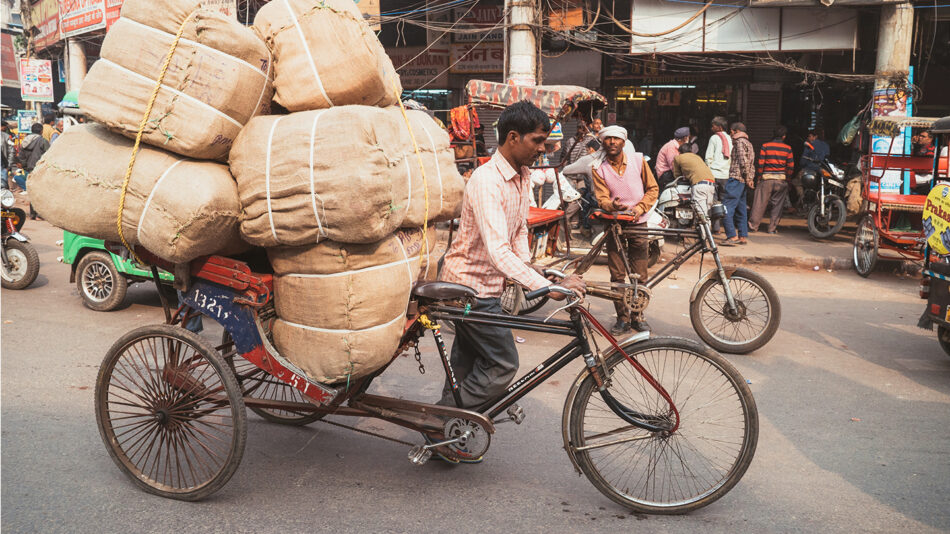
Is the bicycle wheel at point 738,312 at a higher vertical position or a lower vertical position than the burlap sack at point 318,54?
lower

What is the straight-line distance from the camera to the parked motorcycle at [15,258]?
25.8 ft

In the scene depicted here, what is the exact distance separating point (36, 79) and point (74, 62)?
194 centimetres

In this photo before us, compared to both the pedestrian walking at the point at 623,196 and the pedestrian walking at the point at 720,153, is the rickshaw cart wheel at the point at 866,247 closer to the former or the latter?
the pedestrian walking at the point at 720,153

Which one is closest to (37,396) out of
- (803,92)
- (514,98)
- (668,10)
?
(514,98)

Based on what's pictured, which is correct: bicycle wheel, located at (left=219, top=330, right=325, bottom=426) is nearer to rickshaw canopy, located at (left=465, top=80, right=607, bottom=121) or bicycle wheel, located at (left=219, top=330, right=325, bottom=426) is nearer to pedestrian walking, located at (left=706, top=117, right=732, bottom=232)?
rickshaw canopy, located at (left=465, top=80, right=607, bottom=121)

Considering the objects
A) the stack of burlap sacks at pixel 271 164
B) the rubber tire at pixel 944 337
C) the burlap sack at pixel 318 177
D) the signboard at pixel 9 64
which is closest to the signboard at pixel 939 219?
the rubber tire at pixel 944 337

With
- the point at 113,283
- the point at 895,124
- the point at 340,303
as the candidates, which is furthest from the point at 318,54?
the point at 895,124

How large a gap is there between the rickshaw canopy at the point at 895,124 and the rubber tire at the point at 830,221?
8.34 feet

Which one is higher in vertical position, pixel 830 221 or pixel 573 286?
pixel 573 286

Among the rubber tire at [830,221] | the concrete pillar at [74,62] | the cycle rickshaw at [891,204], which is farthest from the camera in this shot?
the concrete pillar at [74,62]

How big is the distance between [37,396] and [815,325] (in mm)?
6318

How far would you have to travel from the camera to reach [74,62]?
66.0 feet

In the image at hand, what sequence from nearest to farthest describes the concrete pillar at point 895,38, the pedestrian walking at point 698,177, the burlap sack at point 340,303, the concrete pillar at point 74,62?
1. the burlap sack at point 340,303
2. the pedestrian walking at point 698,177
3. the concrete pillar at point 895,38
4. the concrete pillar at point 74,62

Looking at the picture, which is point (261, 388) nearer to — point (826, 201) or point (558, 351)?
point (558, 351)
